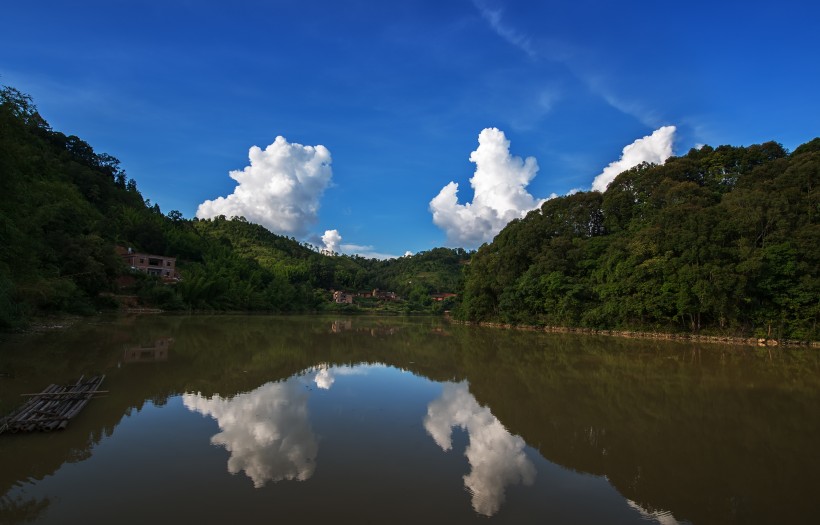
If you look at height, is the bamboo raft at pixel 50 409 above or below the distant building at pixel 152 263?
below

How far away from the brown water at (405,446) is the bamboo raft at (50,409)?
21 centimetres

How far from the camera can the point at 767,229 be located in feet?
80.0

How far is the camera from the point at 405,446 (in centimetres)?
632

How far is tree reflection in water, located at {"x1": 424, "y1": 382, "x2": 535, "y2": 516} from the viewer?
4.91 m

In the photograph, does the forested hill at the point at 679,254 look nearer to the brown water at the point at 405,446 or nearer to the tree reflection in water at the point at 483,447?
the brown water at the point at 405,446

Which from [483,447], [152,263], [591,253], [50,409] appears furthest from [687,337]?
[152,263]

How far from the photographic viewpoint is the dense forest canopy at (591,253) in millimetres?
19434

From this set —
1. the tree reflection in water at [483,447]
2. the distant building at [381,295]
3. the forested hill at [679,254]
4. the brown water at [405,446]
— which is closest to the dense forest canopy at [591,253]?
the forested hill at [679,254]

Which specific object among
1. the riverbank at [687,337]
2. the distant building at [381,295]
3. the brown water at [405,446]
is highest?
the distant building at [381,295]

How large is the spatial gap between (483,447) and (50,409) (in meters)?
6.57

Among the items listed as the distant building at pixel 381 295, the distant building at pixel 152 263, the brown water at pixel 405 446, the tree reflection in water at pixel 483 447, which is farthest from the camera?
Answer: the distant building at pixel 381 295

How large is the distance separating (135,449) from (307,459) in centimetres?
227

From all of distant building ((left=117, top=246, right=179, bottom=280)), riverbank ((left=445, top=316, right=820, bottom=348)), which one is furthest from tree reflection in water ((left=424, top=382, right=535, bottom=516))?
distant building ((left=117, top=246, right=179, bottom=280))

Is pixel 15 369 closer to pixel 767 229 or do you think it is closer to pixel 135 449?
pixel 135 449
